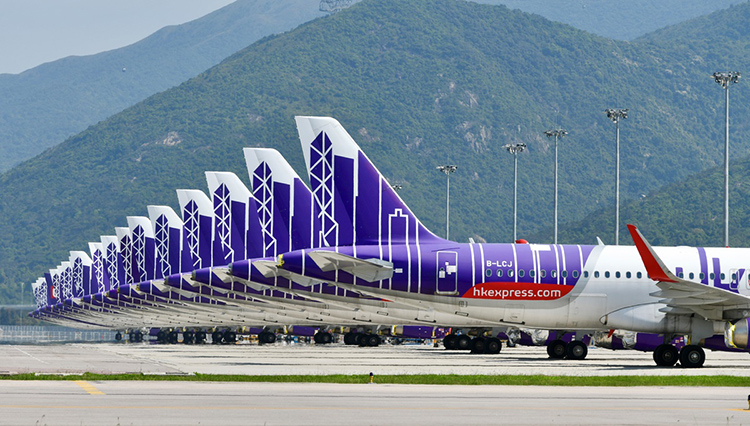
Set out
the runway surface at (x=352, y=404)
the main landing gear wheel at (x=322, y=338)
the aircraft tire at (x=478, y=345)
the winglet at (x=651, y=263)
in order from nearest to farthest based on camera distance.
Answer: the runway surface at (x=352, y=404)
the winglet at (x=651, y=263)
the aircraft tire at (x=478, y=345)
the main landing gear wheel at (x=322, y=338)

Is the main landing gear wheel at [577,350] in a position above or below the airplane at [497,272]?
below

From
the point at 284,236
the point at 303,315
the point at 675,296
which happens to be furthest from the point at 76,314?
the point at 675,296

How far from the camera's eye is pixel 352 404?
2623cm

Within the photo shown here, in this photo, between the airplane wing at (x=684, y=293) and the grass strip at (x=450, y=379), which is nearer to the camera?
the grass strip at (x=450, y=379)

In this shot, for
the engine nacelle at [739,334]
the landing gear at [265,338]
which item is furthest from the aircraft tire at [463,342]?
the landing gear at [265,338]

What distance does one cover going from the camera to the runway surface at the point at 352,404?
23.1m

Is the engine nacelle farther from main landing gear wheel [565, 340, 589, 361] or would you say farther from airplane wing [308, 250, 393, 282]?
airplane wing [308, 250, 393, 282]

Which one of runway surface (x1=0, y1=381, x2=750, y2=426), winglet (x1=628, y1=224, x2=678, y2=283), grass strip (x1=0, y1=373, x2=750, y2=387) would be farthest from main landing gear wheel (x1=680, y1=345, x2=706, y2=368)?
runway surface (x1=0, y1=381, x2=750, y2=426)

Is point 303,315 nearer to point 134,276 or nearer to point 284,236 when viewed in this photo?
point 284,236

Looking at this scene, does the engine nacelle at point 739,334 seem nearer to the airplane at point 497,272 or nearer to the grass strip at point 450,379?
the airplane at point 497,272

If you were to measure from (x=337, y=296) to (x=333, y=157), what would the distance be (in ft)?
17.9

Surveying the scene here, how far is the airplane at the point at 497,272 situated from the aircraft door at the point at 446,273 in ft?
0.12

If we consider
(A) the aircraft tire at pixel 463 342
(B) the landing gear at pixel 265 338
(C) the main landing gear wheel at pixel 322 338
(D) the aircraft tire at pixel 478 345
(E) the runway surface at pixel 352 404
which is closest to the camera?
(E) the runway surface at pixel 352 404

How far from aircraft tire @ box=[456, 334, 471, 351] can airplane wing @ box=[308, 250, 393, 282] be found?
63.1ft
